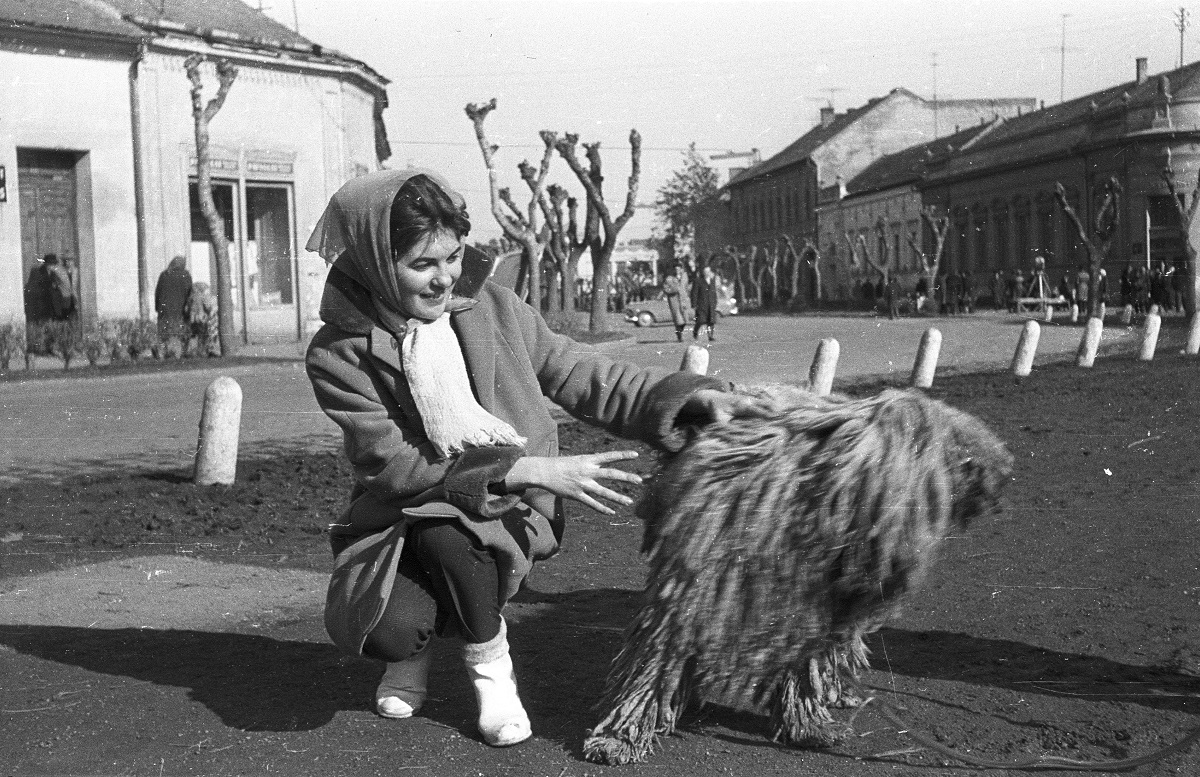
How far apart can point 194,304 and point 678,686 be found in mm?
21747

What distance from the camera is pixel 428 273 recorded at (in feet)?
11.6

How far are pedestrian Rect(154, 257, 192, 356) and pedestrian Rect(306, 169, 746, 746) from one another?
20.6 m

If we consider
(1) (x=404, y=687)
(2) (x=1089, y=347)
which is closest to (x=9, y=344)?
(2) (x=1089, y=347)

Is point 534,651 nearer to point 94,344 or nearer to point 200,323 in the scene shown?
point 94,344

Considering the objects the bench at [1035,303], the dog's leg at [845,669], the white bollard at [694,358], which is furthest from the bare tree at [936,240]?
the dog's leg at [845,669]

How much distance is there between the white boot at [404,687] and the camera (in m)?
3.80

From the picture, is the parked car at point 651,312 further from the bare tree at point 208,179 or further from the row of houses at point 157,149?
the bare tree at point 208,179

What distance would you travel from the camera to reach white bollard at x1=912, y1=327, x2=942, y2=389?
14.7 m

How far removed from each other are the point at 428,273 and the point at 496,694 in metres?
1.15

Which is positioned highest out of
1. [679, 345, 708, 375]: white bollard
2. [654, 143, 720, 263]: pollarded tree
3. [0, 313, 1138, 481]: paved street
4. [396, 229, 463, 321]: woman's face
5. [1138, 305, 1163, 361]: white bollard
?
[654, 143, 720, 263]: pollarded tree

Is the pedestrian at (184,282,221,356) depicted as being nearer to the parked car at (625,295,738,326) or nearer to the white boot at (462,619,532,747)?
the white boot at (462,619,532,747)

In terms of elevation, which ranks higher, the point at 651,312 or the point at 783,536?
the point at 783,536

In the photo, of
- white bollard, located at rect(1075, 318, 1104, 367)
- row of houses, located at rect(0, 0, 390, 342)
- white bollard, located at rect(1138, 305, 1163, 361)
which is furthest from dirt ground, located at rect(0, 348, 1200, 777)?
row of houses, located at rect(0, 0, 390, 342)

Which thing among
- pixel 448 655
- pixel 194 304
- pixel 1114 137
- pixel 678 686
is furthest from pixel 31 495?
pixel 1114 137
